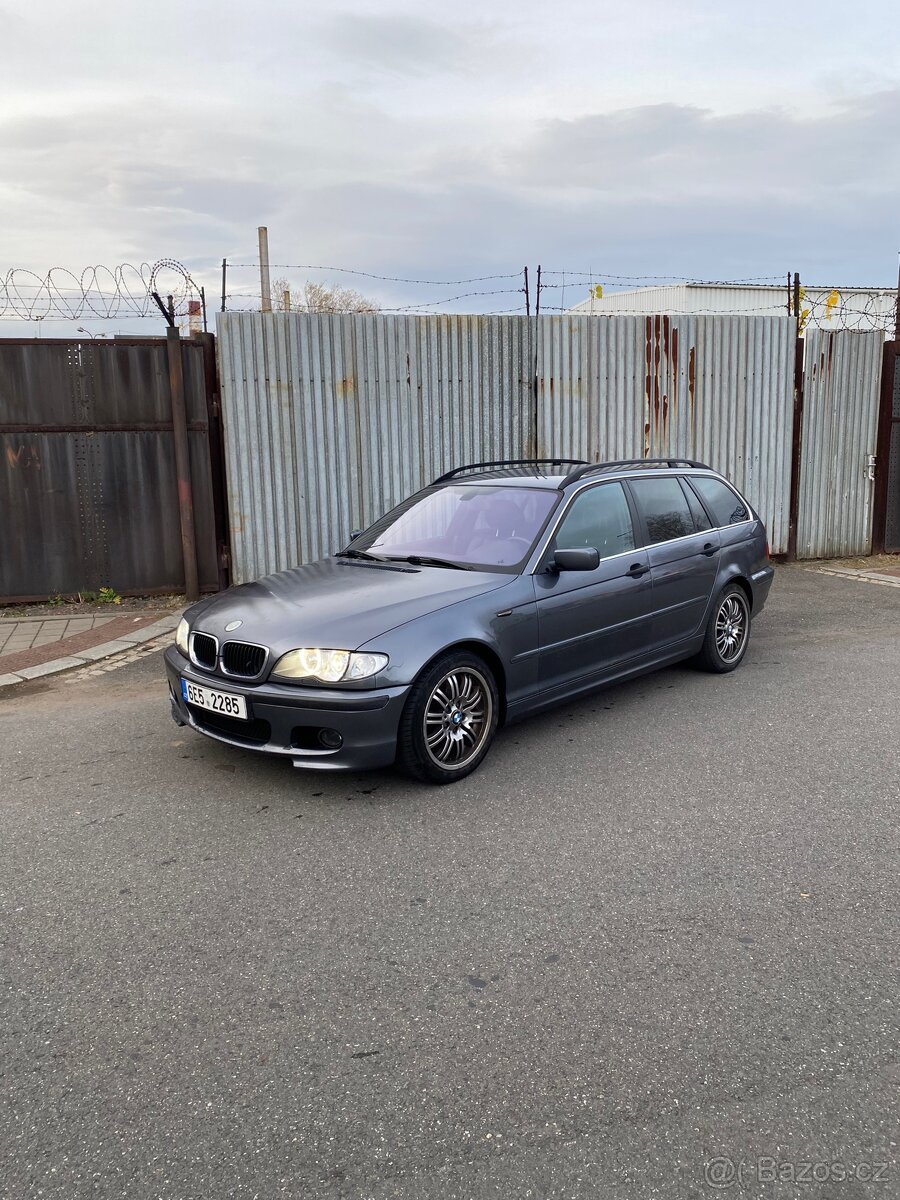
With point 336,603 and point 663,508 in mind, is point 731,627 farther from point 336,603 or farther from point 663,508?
point 336,603

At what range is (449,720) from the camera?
460 cm

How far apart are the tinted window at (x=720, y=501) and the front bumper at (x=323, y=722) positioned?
331cm

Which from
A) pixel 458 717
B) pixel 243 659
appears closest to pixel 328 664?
pixel 243 659

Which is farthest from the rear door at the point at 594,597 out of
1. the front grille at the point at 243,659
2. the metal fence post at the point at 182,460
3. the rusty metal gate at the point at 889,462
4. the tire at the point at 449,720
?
the rusty metal gate at the point at 889,462

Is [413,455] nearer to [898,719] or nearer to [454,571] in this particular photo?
[454,571]

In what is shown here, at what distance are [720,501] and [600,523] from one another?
1551 mm

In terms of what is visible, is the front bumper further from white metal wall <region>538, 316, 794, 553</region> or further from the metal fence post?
white metal wall <region>538, 316, 794, 553</region>

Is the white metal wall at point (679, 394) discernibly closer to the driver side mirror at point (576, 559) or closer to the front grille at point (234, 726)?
the driver side mirror at point (576, 559)

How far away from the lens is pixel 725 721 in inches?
218

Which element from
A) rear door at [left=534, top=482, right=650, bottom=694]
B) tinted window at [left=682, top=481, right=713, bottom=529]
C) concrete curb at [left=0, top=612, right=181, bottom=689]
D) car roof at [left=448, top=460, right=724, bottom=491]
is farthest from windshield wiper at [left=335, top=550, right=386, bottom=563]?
concrete curb at [left=0, top=612, right=181, bottom=689]

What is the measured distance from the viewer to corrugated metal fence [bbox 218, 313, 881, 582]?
948 centimetres

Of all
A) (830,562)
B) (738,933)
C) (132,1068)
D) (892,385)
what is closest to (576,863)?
(738,933)

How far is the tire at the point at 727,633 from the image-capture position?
6480 mm

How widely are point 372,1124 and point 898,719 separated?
14.0 ft
